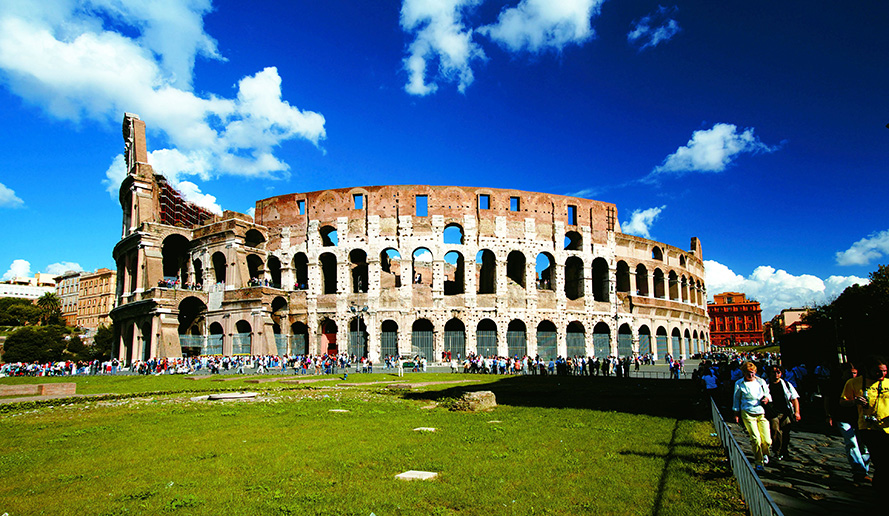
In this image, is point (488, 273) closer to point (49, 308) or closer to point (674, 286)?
point (674, 286)

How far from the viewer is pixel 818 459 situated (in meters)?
7.62

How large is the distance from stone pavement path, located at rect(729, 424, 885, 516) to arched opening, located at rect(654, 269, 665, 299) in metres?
40.6

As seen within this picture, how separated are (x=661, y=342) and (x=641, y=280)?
5.61 meters

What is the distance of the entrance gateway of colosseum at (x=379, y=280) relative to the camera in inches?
1492

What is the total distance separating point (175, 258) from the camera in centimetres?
4859

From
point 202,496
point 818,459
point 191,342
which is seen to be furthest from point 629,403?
point 191,342

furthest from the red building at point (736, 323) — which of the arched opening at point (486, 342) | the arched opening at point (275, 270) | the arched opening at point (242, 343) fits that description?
the arched opening at point (242, 343)

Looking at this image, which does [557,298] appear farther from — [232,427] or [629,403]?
[232,427]

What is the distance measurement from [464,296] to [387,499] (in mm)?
33075

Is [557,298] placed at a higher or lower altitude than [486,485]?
higher

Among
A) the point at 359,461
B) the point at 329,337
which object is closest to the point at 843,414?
the point at 359,461

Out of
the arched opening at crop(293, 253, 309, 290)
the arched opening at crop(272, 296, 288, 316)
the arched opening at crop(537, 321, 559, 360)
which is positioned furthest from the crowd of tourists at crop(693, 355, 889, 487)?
the arched opening at crop(293, 253, 309, 290)

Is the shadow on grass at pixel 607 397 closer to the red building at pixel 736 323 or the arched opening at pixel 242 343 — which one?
the arched opening at pixel 242 343

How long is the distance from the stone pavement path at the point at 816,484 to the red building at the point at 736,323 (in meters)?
101
